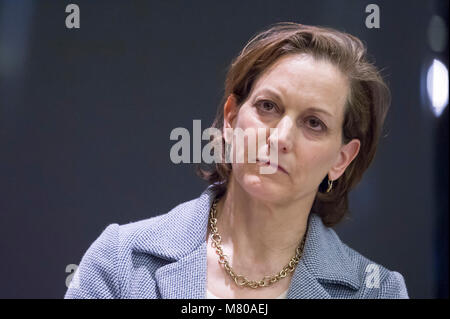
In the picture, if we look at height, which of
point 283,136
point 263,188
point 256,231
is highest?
point 283,136

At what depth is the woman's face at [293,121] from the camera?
4.12 feet

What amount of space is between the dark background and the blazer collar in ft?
0.44

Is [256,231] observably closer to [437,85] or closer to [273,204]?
[273,204]

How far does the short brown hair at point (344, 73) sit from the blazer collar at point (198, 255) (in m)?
0.06

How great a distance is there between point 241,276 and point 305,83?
0.44 m

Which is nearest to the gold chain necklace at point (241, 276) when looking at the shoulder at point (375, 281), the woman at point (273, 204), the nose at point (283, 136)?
the woman at point (273, 204)

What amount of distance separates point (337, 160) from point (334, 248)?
208 millimetres

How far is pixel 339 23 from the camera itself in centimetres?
153

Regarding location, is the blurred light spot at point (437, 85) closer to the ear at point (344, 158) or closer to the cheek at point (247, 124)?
the ear at point (344, 158)

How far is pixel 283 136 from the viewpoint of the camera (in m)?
1.24

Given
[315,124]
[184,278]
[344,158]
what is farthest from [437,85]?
[184,278]

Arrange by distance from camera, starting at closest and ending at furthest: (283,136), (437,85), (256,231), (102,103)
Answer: (283,136) → (256,231) → (102,103) → (437,85)
